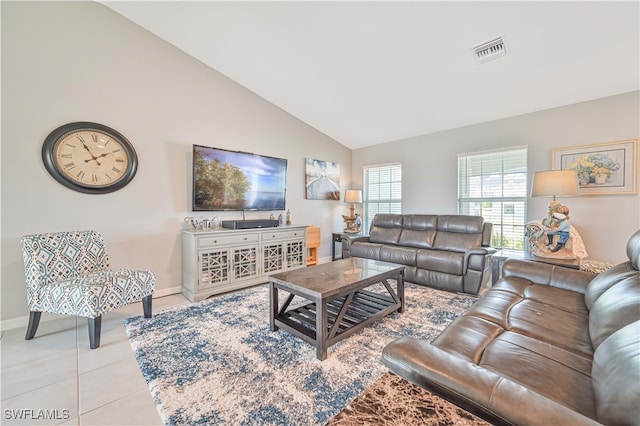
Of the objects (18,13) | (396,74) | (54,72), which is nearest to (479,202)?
(396,74)

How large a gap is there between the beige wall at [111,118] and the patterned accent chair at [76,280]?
38 centimetres

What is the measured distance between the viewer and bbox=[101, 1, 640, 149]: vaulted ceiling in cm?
228

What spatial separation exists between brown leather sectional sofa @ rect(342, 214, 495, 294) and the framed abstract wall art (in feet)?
3.76

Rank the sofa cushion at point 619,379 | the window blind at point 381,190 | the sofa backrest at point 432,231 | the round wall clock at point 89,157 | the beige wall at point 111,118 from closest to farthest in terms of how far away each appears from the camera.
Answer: the sofa cushion at point 619,379 → the beige wall at point 111,118 → the round wall clock at point 89,157 → the sofa backrest at point 432,231 → the window blind at point 381,190

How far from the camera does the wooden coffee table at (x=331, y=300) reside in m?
1.86

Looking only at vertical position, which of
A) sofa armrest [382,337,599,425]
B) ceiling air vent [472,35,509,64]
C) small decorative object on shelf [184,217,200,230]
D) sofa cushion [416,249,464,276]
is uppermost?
ceiling air vent [472,35,509,64]

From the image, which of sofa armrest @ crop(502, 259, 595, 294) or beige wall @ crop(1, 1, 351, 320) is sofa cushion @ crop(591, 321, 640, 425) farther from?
beige wall @ crop(1, 1, 351, 320)

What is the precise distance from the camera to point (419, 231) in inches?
158

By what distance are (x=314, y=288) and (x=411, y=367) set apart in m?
1.06

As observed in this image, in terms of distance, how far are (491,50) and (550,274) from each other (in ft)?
7.14

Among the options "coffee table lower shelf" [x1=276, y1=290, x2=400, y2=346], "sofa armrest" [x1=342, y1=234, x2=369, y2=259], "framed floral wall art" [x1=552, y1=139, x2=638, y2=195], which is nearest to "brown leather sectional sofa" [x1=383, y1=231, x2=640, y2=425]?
"coffee table lower shelf" [x1=276, y1=290, x2=400, y2=346]

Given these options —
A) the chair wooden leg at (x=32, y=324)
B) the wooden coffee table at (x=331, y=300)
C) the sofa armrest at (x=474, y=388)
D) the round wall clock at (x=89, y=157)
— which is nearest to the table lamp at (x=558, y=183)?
the wooden coffee table at (x=331, y=300)

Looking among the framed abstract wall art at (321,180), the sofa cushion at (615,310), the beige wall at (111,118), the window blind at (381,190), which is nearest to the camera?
the sofa cushion at (615,310)
